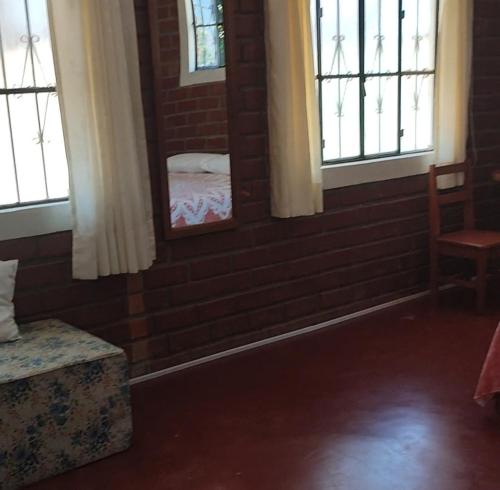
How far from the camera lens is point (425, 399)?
292 cm

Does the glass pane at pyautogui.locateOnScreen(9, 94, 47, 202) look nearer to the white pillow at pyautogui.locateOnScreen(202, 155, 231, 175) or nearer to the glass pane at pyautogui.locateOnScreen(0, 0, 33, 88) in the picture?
the glass pane at pyautogui.locateOnScreen(0, 0, 33, 88)

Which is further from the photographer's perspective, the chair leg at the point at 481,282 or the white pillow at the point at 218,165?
the chair leg at the point at 481,282

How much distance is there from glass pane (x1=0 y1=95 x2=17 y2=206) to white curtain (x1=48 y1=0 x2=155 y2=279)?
0.24 meters

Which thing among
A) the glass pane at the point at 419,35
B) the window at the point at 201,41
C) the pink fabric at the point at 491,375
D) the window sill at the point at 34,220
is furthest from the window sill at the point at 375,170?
the window sill at the point at 34,220

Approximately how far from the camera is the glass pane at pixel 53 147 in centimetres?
282

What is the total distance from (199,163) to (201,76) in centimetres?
40

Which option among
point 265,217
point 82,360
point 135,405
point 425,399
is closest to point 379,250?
point 265,217

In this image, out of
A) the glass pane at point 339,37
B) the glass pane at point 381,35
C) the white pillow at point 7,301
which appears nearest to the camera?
the white pillow at point 7,301

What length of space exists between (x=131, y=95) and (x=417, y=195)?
2.04 metres

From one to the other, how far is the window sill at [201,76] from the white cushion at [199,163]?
0.33 m

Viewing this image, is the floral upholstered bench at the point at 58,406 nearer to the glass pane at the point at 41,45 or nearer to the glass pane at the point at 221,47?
the glass pane at the point at 41,45

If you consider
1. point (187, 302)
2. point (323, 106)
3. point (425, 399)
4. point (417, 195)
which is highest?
point (323, 106)

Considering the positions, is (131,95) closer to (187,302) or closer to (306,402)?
(187,302)

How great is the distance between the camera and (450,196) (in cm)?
414
